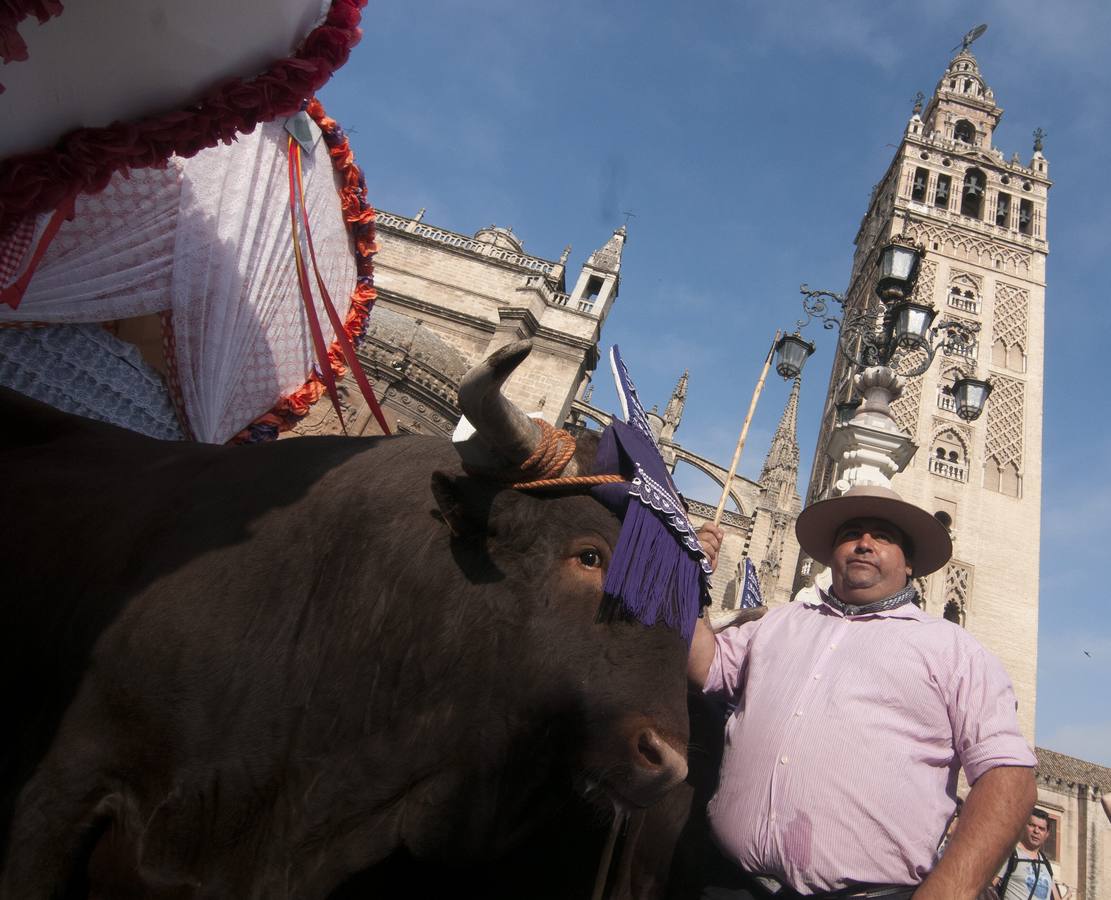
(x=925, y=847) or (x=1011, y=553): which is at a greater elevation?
(x=1011, y=553)

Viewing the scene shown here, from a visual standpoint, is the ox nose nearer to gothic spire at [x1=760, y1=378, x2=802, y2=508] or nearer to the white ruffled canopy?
the white ruffled canopy

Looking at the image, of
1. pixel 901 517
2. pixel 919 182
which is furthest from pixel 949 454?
pixel 901 517

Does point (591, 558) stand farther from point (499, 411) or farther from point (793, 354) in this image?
point (793, 354)

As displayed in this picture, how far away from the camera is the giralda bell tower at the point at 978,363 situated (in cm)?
2569

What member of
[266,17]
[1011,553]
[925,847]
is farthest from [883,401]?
[1011,553]

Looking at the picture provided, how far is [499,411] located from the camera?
2.10 meters

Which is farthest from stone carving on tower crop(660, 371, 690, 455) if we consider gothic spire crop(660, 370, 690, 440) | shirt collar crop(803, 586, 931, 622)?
shirt collar crop(803, 586, 931, 622)

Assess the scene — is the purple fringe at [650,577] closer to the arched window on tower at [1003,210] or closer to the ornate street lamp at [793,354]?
the ornate street lamp at [793,354]

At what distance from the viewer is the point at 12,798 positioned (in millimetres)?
2088

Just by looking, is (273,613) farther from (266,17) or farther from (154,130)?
(266,17)

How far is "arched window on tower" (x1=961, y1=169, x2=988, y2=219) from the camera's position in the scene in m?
35.1

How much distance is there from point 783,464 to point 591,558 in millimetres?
38155

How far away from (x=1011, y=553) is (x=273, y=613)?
97.1 feet

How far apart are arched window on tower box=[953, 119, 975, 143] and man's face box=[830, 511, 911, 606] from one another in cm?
4442
